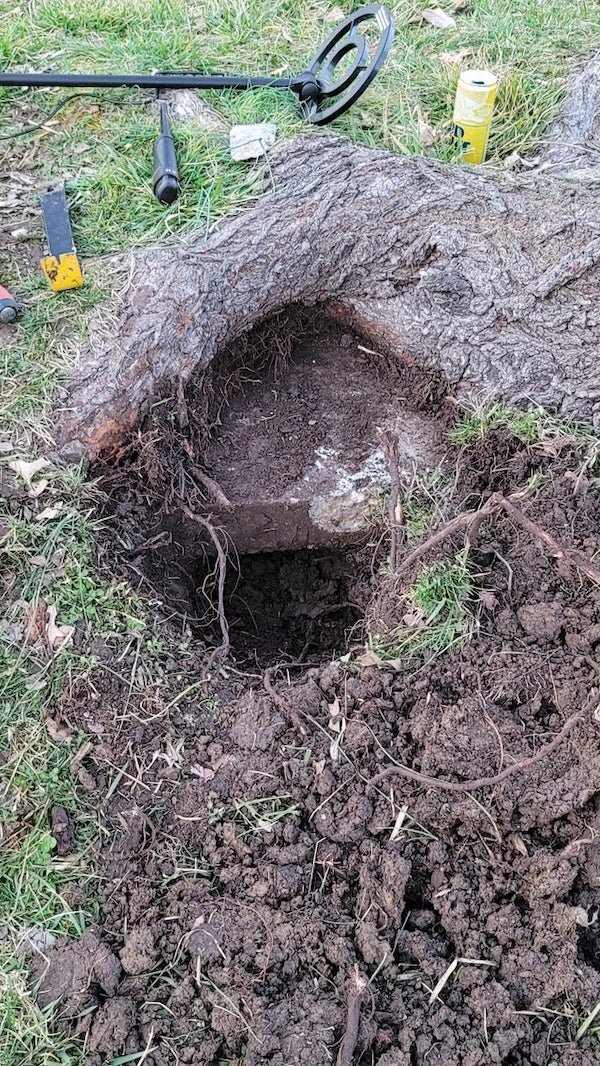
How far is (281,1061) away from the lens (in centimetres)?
151

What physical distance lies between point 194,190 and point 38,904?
2.22 meters

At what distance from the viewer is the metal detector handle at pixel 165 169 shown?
272cm

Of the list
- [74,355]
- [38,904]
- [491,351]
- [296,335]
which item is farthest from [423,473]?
[38,904]

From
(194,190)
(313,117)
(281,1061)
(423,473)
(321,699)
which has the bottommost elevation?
(281,1061)

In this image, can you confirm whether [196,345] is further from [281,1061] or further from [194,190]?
[281,1061]

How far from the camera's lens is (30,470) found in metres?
2.25

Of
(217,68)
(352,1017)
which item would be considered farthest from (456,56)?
(352,1017)

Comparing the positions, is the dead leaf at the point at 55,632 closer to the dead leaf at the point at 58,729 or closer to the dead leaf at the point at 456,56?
the dead leaf at the point at 58,729

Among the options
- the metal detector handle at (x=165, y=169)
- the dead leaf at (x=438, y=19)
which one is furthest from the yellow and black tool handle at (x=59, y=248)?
the dead leaf at (x=438, y=19)

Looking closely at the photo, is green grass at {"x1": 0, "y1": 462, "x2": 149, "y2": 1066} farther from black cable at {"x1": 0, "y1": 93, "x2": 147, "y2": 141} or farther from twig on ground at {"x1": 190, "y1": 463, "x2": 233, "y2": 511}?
black cable at {"x1": 0, "y1": 93, "x2": 147, "y2": 141}

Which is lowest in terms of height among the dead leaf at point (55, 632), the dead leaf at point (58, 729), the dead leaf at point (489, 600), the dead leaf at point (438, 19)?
the dead leaf at point (58, 729)

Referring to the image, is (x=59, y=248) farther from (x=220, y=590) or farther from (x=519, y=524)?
(x=519, y=524)

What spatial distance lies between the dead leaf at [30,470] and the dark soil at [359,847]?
0.32 m

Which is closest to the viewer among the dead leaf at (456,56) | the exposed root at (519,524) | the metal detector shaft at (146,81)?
the exposed root at (519,524)
